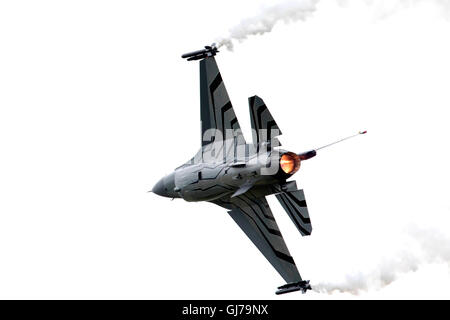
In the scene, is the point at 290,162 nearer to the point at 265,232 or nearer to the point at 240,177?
the point at 240,177

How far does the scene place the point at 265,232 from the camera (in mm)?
33156

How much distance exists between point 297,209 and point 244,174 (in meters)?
1.67

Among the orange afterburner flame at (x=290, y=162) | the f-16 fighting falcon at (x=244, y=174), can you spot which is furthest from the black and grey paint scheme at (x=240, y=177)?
the orange afterburner flame at (x=290, y=162)

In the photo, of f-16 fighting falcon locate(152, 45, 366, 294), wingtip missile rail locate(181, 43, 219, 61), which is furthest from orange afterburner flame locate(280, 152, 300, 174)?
wingtip missile rail locate(181, 43, 219, 61)

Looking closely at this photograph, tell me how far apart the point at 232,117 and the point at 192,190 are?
7.06 ft

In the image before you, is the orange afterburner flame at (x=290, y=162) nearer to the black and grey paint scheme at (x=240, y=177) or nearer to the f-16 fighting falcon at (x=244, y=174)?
the f-16 fighting falcon at (x=244, y=174)

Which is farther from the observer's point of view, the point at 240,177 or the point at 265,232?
the point at 265,232

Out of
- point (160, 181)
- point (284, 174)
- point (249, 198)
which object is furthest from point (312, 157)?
point (160, 181)

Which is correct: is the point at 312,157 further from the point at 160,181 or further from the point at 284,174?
the point at 160,181

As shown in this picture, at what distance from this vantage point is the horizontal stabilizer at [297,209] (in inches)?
1221

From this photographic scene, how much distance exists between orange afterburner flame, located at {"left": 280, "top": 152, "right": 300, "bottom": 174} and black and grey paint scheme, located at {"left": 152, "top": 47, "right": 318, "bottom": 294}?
0.13 m

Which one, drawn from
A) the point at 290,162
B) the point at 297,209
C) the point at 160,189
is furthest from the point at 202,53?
the point at 297,209

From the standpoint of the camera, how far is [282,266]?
33.1 meters

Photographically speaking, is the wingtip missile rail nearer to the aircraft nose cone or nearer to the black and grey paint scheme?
the black and grey paint scheme
